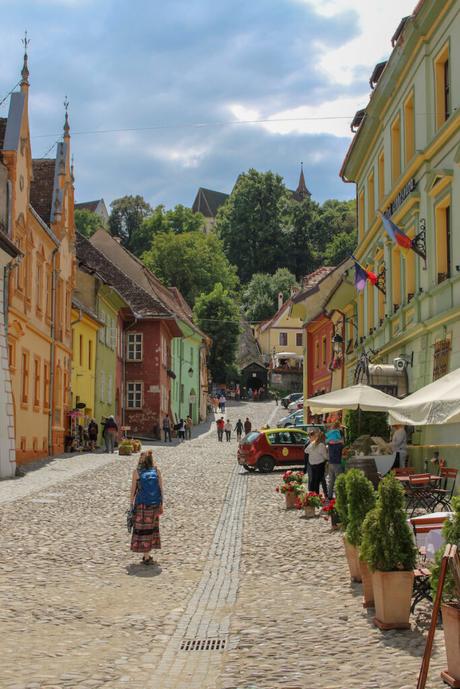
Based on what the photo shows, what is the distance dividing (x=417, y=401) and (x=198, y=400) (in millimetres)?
58730

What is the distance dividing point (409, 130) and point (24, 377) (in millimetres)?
13900

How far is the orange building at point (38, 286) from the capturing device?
27975mm

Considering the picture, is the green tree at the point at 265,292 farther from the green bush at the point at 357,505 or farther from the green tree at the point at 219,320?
the green bush at the point at 357,505

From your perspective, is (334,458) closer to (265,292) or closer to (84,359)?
(84,359)

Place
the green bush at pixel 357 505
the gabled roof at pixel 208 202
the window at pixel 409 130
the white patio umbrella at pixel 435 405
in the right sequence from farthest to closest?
the gabled roof at pixel 208 202
the window at pixel 409 130
the white patio umbrella at pixel 435 405
the green bush at pixel 357 505

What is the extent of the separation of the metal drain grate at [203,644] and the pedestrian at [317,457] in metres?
11.1

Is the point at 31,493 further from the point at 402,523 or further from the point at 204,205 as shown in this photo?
the point at 204,205

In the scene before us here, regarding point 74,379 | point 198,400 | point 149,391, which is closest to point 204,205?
point 198,400

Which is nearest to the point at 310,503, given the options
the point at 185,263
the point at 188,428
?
the point at 188,428

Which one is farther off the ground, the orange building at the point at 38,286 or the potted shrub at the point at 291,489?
the orange building at the point at 38,286

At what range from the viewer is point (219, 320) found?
81.8m

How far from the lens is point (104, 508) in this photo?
18.1 metres

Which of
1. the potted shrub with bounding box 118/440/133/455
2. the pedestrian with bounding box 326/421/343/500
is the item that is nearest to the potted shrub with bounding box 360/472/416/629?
the pedestrian with bounding box 326/421/343/500

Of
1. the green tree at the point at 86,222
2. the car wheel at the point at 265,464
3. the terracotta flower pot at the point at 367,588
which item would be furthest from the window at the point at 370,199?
the green tree at the point at 86,222
